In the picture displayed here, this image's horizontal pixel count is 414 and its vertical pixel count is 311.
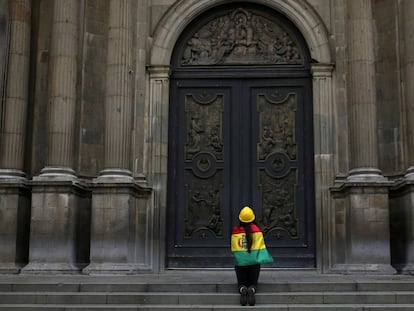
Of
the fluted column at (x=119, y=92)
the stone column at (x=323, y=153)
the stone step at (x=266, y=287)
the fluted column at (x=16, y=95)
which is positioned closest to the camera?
the stone step at (x=266, y=287)

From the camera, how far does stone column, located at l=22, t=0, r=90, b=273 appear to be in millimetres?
14328

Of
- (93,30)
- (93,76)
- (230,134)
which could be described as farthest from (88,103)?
(230,134)

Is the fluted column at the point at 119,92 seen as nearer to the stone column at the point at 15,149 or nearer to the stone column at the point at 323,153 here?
the stone column at the point at 15,149

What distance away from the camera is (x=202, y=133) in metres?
16.4

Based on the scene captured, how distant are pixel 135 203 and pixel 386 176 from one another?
19.2 ft

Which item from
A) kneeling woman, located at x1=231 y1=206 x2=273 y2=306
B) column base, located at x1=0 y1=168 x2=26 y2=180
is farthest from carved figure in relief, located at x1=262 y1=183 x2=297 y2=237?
column base, located at x1=0 y1=168 x2=26 y2=180

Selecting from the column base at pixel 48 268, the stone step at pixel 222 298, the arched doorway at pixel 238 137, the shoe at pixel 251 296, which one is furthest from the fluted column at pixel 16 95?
the shoe at pixel 251 296

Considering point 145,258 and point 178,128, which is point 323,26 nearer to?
point 178,128

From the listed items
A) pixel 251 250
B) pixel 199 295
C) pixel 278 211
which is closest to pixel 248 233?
pixel 251 250

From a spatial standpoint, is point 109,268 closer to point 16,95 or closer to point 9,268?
point 9,268

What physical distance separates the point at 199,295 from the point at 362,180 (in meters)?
5.14

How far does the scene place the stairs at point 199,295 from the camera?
1096cm

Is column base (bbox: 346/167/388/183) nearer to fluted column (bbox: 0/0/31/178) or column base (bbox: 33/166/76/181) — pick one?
column base (bbox: 33/166/76/181)

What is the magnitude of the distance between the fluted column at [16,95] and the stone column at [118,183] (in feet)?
6.40
